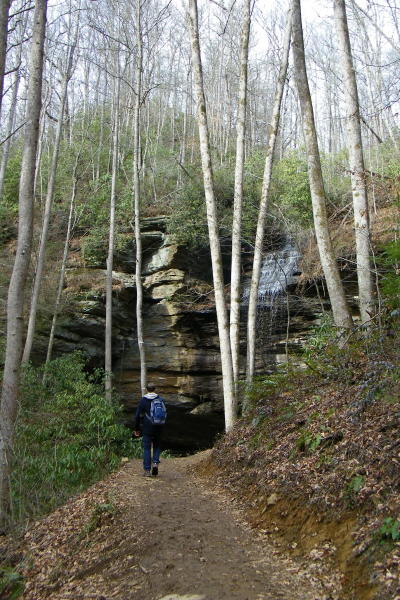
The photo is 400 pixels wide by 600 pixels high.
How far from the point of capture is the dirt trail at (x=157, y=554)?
3.34 m

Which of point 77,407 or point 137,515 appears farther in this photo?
point 77,407

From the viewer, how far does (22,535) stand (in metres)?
6.20

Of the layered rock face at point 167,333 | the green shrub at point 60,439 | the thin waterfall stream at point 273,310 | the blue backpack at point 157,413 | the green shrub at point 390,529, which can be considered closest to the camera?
the green shrub at point 390,529

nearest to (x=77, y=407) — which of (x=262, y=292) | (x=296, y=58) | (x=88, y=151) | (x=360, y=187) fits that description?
(x=262, y=292)

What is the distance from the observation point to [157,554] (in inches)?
157

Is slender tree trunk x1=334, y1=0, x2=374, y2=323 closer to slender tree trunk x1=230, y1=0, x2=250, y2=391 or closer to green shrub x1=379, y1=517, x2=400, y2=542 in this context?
slender tree trunk x1=230, y1=0, x2=250, y2=391

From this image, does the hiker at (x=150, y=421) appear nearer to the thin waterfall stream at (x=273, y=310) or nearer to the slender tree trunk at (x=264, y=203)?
the slender tree trunk at (x=264, y=203)

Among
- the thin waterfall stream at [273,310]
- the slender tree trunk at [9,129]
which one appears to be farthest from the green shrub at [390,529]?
the slender tree trunk at [9,129]

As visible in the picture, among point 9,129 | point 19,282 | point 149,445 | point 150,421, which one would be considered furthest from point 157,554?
point 9,129

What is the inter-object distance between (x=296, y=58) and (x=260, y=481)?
791 cm

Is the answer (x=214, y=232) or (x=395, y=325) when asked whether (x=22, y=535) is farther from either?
(x=214, y=232)

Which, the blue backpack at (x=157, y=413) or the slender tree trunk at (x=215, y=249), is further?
the slender tree trunk at (x=215, y=249)

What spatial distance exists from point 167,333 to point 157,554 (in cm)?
1389

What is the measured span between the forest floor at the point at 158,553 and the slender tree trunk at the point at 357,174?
4417 millimetres
